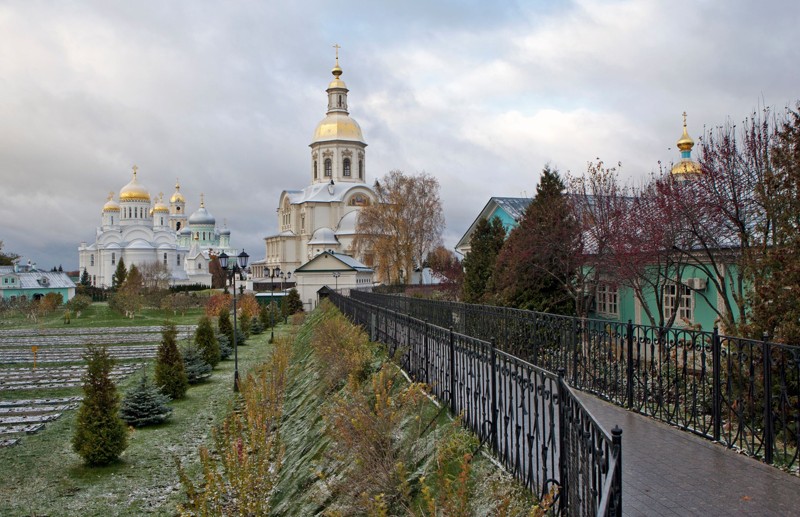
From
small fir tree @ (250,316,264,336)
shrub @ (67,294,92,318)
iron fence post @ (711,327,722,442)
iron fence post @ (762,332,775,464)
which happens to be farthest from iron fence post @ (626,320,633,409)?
shrub @ (67,294,92,318)

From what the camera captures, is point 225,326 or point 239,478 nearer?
point 239,478

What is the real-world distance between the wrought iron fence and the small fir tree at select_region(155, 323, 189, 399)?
6.72 meters

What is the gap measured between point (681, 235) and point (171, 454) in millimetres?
11571

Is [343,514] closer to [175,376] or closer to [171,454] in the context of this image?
[171,454]

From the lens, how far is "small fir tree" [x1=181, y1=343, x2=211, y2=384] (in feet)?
55.1

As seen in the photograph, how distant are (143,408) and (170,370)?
275 cm

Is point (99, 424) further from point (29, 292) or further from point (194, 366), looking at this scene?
point (29, 292)

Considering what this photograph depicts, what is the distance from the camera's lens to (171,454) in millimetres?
9938

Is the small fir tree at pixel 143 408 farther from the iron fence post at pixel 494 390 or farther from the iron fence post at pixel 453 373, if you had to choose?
the iron fence post at pixel 494 390

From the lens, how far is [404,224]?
50.2m

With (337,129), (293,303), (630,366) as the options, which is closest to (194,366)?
(630,366)

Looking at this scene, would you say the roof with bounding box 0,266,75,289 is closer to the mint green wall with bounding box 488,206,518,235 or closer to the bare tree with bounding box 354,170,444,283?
the bare tree with bounding box 354,170,444,283

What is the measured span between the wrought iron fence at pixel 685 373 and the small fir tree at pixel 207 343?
31.6ft

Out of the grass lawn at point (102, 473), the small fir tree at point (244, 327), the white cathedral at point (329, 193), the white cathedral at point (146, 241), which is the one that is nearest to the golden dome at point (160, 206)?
the white cathedral at point (146, 241)
